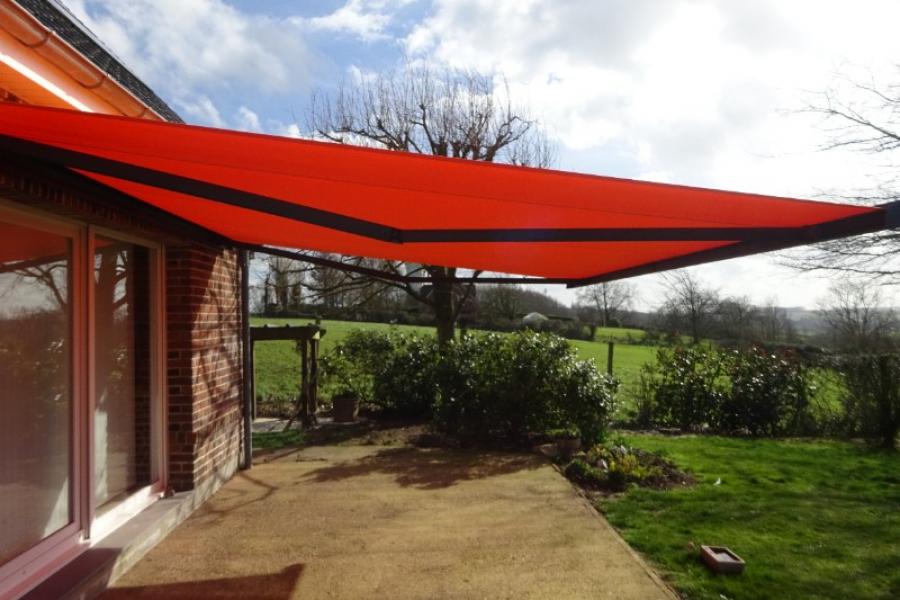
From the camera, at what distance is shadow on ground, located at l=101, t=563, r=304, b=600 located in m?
3.83

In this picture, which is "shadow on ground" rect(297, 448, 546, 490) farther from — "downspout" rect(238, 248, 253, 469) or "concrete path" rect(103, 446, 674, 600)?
"downspout" rect(238, 248, 253, 469)

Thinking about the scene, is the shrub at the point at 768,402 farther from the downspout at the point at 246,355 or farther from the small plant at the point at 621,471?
the downspout at the point at 246,355

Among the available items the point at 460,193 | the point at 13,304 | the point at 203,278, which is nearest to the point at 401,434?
the point at 203,278

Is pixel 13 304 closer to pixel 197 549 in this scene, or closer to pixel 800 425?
pixel 197 549

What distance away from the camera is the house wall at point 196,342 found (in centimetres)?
437

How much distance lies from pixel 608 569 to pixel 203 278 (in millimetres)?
4616

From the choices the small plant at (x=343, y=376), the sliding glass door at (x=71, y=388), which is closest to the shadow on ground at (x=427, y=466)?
the sliding glass door at (x=71, y=388)

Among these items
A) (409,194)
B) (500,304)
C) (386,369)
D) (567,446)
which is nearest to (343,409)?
(386,369)

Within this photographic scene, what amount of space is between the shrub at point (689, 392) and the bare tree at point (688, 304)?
540 inches

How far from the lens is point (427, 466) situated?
7.39 m

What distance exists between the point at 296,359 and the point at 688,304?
17883 mm

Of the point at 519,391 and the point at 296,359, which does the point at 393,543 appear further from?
the point at 296,359

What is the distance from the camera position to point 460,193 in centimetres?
279

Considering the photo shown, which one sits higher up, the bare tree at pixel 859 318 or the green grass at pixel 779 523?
the bare tree at pixel 859 318
